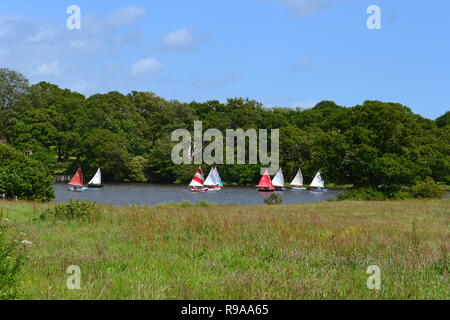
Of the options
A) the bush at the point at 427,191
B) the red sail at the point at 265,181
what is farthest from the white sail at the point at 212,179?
the bush at the point at 427,191

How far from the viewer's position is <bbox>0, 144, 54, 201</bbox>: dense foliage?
1334 inches

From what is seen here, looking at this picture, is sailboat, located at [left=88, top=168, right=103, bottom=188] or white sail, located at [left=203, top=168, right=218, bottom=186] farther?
sailboat, located at [left=88, top=168, right=103, bottom=188]

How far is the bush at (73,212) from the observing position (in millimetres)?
16734

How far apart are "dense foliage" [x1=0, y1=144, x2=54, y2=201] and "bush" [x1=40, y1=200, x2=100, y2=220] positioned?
1832cm

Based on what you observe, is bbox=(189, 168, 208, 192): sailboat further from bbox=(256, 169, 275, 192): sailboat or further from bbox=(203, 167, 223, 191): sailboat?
bbox=(256, 169, 275, 192): sailboat

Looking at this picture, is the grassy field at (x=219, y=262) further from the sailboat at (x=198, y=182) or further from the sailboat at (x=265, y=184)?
the sailboat at (x=265, y=184)

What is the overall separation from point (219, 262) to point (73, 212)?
965cm

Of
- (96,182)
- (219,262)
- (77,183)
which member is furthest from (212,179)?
(219,262)

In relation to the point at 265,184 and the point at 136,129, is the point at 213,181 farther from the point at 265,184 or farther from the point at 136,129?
the point at 136,129

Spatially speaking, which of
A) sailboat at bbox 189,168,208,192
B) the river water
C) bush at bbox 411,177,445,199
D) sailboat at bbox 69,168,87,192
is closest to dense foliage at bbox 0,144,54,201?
the river water

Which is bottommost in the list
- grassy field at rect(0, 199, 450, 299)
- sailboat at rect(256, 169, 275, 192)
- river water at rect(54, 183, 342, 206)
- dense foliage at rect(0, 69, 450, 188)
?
river water at rect(54, 183, 342, 206)

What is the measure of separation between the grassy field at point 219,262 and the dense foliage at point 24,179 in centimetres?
2060

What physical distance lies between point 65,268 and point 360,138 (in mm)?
42069
